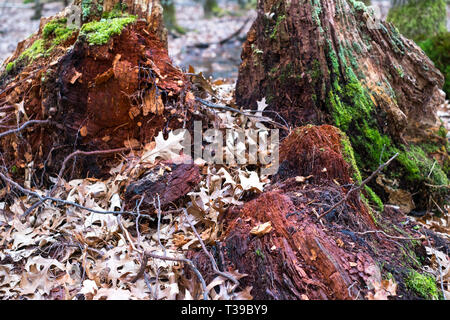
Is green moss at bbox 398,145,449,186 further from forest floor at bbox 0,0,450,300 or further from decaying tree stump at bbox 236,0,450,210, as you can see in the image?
forest floor at bbox 0,0,450,300

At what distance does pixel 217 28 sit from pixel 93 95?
13893mm

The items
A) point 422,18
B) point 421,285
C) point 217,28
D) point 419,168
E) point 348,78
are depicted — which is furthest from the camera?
point 217,28

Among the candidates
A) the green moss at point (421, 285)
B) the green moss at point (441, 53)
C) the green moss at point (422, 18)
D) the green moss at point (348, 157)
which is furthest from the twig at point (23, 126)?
the green moss at point (422, 18)

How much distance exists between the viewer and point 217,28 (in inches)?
647

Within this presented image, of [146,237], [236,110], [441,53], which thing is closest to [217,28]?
[441,53]

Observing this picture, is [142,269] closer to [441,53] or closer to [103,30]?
[103,30]

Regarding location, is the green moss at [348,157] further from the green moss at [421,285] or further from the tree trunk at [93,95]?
the tree trunk at [93,95]

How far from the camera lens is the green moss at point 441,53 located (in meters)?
6.96

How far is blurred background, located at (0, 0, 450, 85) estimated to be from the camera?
857 cm

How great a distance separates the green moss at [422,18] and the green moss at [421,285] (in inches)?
326

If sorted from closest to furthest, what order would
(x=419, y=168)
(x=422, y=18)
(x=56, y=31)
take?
(x=419, y=168) < (x=56, y=31) < (x=422, y=18)

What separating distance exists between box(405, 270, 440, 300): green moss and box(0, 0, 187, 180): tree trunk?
2.36 meters

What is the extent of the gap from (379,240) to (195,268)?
130cm

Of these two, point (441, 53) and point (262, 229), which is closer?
point (262, 229)
